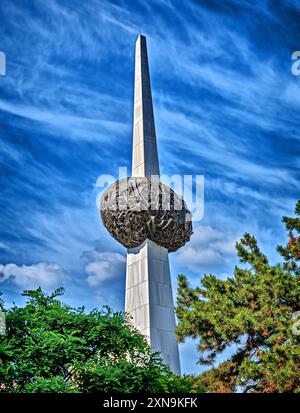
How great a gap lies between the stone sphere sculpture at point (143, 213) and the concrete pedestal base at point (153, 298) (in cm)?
34

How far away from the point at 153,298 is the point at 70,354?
5.61m

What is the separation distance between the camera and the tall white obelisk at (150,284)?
15.1 metres

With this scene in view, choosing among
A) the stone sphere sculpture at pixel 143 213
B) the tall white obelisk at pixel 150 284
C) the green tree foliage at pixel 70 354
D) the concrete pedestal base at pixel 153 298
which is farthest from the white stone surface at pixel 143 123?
the green tree foliage at pixel 70 354

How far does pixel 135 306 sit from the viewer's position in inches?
616

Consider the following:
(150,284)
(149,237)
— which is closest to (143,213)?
(149,237)

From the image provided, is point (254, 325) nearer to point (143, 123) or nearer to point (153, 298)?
point (153, 298)

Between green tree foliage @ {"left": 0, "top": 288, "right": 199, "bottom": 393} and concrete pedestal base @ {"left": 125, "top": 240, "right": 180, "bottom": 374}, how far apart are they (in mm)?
→ 3789

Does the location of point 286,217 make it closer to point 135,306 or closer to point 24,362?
point 135,306

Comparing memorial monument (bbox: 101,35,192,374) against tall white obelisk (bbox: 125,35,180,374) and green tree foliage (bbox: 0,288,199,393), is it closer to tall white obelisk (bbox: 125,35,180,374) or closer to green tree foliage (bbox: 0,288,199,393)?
tall white obelisk (bbox: 125,35,180,374)

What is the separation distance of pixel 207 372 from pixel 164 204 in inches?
196

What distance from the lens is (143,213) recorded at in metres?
15.9

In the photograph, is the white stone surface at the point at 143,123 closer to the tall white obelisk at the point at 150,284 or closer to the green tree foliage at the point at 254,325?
the tall white obelisk at the point at 150,284
